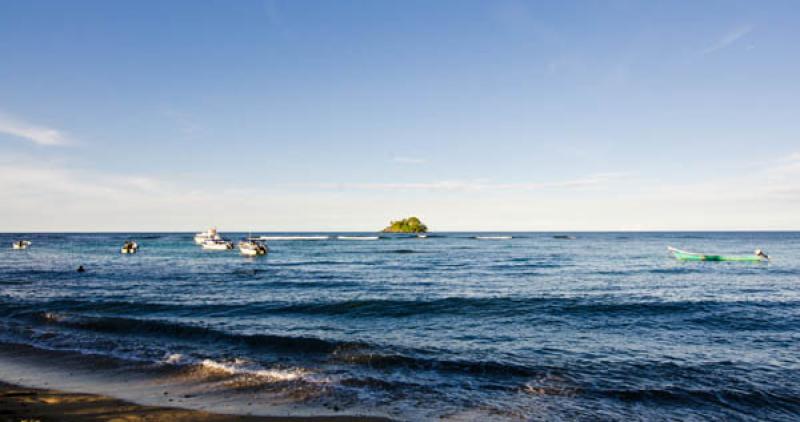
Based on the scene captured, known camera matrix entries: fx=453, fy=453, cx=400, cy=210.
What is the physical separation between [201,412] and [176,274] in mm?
34822

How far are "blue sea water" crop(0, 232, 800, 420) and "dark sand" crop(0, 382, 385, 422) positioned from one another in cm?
199

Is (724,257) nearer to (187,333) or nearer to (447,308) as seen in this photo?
(447,308)

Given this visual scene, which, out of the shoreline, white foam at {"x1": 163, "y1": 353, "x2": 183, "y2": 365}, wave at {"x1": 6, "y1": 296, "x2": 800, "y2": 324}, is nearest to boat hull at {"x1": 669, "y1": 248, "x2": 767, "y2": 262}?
wave at {"x1": 6, "y1": 296, "x2": 800, "y2": 324}

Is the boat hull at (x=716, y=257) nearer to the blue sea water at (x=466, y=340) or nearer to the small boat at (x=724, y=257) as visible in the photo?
the small boat at (x=724, y=257)

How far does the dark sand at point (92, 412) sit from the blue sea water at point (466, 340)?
6.52ft

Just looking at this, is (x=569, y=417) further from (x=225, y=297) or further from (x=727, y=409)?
(x=225, y=297)

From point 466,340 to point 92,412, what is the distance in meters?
11.0

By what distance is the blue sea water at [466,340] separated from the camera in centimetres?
1060

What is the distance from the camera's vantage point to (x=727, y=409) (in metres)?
10.1

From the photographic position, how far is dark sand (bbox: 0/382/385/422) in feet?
29.2

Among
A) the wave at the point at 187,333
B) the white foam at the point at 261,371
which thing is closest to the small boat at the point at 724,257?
the wave at the point at 187,333

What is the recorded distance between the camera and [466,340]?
16.1m

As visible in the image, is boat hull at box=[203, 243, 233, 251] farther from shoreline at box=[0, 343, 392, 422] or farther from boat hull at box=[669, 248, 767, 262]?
shoreline at box=[0, 343, 392, 422]

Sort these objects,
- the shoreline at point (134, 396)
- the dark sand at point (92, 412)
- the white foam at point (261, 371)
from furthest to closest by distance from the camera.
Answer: the white foam at point (261, 371)
the shoreline at point (134, 396)
the dark sand at point (92, 412)
